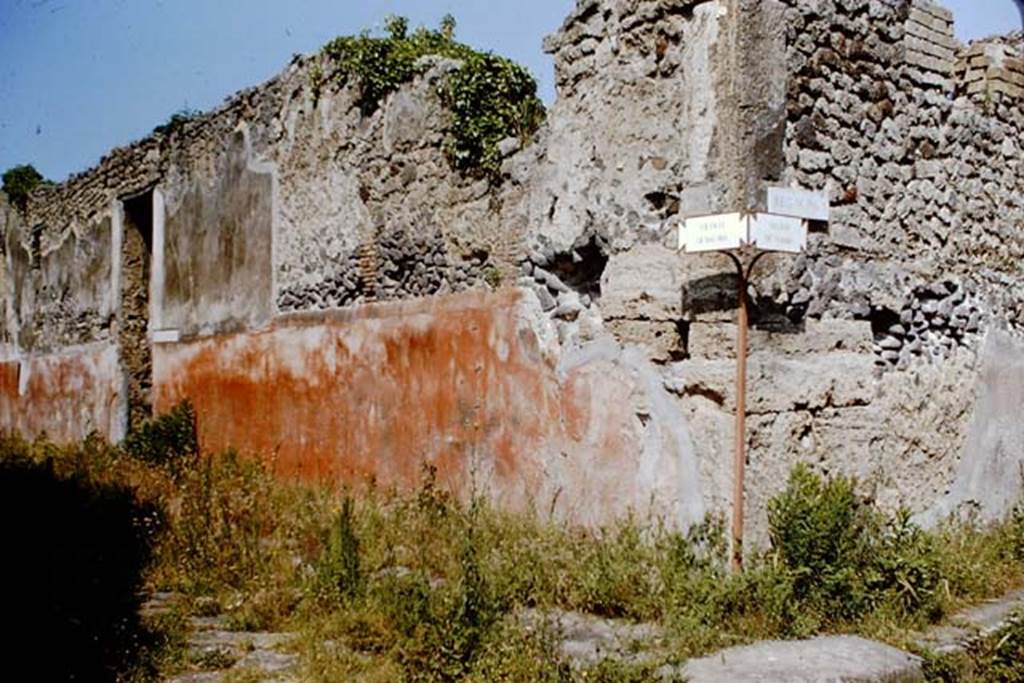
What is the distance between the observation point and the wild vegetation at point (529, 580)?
4.43m

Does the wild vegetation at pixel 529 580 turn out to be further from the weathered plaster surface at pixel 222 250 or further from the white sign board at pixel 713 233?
the weathered plaster surface at pixel 222 250

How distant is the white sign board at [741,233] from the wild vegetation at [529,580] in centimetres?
115

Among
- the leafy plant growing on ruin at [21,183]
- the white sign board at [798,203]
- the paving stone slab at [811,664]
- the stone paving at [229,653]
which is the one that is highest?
the leafy plant growing on ruin at [21,183]

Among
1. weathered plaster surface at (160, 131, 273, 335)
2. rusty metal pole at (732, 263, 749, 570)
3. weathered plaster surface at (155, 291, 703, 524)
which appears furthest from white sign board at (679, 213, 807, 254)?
weathered plaster surface at (160, 131, 273, 335)

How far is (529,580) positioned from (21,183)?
1412 cm

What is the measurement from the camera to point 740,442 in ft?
17.3

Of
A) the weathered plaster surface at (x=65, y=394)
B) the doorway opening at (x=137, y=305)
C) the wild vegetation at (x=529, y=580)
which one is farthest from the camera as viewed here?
the weathered plaster surface at (x=65, y=394)

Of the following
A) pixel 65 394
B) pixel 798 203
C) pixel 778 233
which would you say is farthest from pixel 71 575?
pixel 65 394

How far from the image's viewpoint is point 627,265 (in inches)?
235

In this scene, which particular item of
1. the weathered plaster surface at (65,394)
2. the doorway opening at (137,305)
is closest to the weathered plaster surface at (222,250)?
the doorway opening at (137,305)

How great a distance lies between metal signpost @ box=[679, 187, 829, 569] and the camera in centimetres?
524

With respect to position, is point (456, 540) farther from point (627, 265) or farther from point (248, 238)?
point (248, 238)

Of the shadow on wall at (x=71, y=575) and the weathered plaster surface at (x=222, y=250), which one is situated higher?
the weathered plaster surface at (x=222, y=250)

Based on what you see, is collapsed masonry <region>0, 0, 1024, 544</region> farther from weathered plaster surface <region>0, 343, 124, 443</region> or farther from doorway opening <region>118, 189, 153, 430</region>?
weathered plaster surface <region>0, 343, 124, 443</region>
